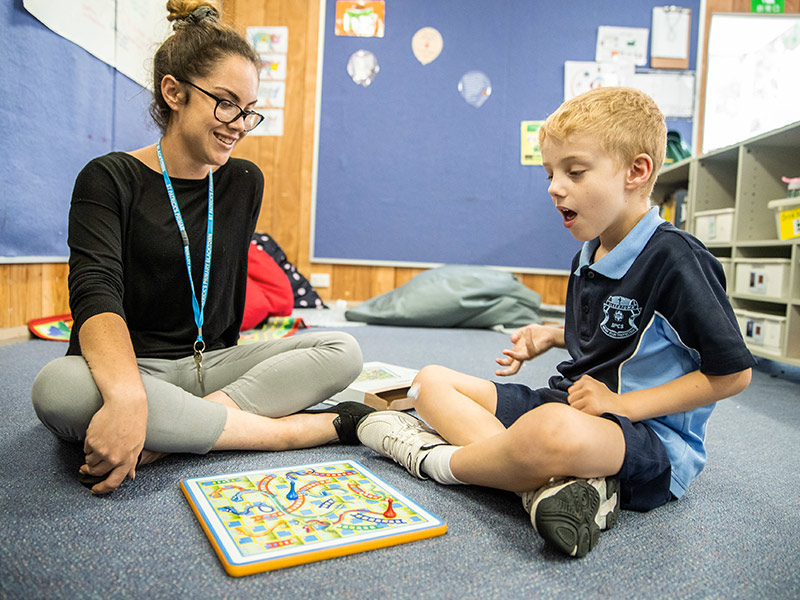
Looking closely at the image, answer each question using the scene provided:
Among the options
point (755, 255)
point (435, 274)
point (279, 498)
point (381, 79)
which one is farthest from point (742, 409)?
point (381, 79)

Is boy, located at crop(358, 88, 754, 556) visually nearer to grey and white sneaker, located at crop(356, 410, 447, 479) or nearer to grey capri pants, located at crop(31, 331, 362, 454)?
grey and white sneaker, located at crop(356, 410, 447, 479)

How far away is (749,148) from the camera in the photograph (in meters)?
1.99

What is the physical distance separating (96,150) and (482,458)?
1912 mm

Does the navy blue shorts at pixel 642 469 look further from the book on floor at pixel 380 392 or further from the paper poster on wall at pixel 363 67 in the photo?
the paper poster on wall at pixel 363 67

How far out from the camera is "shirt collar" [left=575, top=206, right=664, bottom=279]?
78 centimetres

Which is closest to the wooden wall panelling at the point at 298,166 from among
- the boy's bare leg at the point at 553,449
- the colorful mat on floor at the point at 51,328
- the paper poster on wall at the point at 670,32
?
the paper poster on wall at the point at 670,32

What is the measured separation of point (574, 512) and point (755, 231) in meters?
1.80

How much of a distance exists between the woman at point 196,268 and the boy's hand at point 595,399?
0.38 meters

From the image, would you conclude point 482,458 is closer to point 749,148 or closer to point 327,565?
point 327,565

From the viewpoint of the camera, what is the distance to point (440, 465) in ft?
2.62

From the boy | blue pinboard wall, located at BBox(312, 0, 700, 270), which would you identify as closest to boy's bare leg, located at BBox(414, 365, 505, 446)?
the boy

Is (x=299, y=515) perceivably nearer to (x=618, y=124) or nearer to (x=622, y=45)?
(x=618, y=124)

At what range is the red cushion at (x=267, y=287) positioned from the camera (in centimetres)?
237

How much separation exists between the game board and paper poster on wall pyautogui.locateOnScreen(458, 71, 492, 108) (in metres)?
2.61
